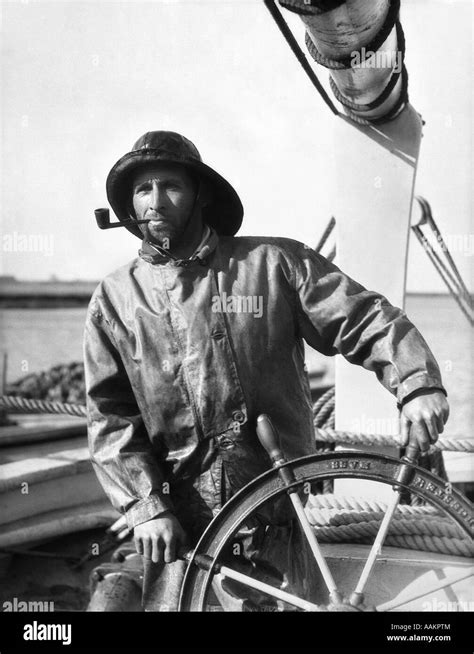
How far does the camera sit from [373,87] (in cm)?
334

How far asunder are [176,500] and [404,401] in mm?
646

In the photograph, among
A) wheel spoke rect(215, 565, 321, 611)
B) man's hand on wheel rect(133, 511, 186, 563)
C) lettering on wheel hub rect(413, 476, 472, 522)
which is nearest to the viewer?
lettering on wheel hub rect(413, 476, 472, 522)

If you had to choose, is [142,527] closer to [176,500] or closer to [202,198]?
[176,500]

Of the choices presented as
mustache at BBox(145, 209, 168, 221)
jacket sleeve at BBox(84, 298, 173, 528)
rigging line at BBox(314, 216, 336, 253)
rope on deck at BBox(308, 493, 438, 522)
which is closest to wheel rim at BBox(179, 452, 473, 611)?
jacket sleeve at BBox(84, 298, 173, 528)

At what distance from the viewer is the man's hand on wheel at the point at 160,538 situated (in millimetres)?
2246

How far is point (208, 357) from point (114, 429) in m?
0.32

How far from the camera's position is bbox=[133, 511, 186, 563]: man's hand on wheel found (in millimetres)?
2246

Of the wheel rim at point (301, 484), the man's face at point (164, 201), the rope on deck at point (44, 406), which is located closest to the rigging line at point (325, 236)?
the rope on deck at point (44, 406)

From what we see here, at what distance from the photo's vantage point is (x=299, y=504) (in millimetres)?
2150

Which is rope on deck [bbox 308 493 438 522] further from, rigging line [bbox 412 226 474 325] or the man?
rigging line [bbox 412 226 474 325]

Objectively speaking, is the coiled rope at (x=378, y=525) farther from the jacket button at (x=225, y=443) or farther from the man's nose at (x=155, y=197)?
the man's nose at (x=155, y=197)
